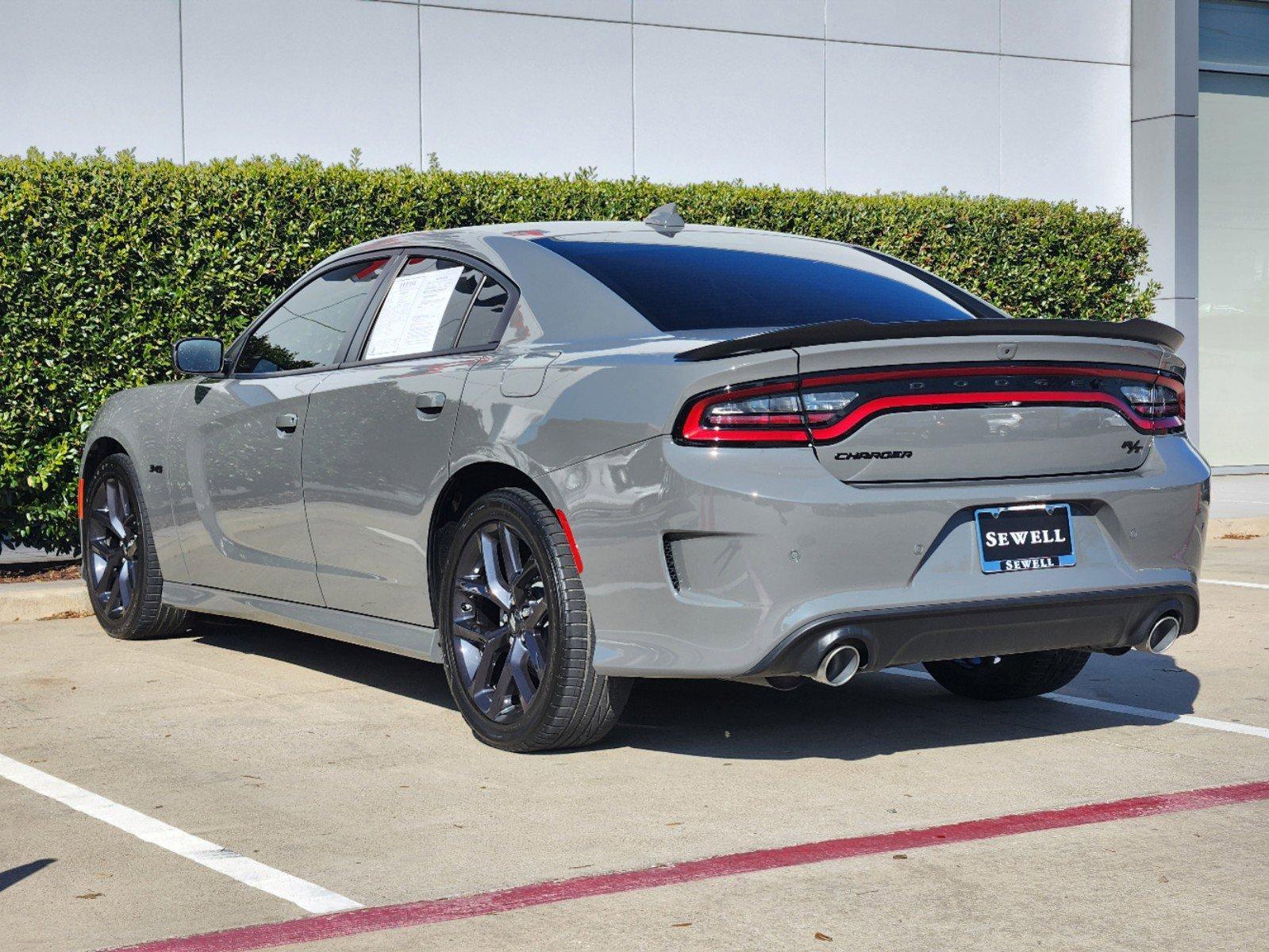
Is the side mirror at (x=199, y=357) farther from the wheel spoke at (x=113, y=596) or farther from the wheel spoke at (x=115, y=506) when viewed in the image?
the wheel spoke at (x=113, y=596)

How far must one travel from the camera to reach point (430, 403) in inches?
→ 216

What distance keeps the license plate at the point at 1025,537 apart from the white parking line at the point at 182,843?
1985 mm

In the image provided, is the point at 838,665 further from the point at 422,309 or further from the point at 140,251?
the point at 140,251

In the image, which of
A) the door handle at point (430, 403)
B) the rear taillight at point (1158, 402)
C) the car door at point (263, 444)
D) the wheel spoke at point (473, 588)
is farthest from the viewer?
the car door at point (263, 444)

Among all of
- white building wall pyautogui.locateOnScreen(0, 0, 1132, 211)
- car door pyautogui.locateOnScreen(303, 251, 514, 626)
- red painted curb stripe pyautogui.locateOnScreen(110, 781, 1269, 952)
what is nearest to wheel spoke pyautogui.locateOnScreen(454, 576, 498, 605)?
car door pyautogui.locateOnScreen(303, 251, 514, 626)

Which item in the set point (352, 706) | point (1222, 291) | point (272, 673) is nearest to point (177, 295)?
point (272, 673)

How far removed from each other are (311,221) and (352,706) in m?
4.69

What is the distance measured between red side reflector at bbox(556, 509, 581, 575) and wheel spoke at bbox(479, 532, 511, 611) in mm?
387

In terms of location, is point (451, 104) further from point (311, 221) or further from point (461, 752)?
point (461, 752)

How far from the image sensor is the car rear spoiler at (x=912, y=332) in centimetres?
459

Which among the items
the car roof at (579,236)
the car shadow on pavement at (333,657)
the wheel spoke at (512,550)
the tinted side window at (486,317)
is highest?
the car roof at (579,236)

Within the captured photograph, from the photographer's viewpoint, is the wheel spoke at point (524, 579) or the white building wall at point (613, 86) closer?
the wheel spoke at point (524, 579)

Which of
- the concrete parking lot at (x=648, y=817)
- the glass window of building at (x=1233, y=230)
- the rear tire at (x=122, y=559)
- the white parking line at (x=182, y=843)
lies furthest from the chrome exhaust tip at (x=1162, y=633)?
the glass window of building at (x=1233, y=230)

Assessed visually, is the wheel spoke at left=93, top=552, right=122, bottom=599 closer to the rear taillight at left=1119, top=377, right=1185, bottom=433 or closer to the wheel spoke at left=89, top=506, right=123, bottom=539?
the wheel spoke at left=89, top=506, right=123, bottom=539
